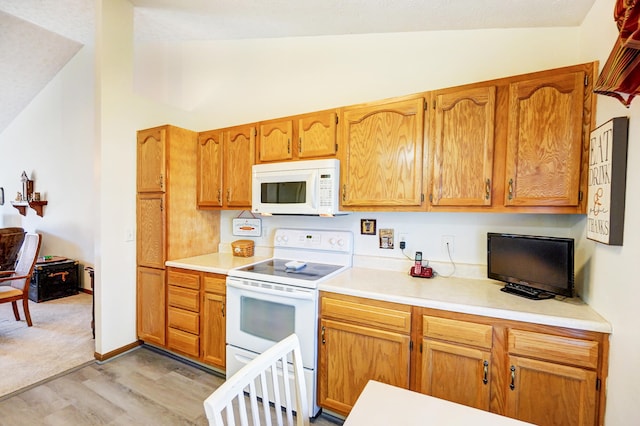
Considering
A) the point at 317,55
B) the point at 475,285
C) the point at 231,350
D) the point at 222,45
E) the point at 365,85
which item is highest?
the point at 222,45

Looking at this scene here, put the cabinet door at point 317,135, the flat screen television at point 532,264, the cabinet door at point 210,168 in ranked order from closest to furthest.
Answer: the flat screen television at point 532,264
the cabinet door at point 317,135
the cabinet door at point 210,168

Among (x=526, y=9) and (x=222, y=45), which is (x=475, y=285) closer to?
(x=526, y=9)

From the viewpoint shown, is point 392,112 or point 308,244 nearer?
point 392,112

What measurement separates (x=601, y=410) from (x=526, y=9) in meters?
2.07

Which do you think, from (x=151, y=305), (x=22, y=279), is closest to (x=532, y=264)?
(x=151, y=305)

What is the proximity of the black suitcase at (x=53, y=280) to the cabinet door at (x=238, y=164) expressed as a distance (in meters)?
3.43

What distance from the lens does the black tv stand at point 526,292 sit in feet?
5.21

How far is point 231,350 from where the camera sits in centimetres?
215

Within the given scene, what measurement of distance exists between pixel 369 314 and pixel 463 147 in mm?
1170

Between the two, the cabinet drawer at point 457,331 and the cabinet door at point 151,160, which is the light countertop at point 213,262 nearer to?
the cabinet door at point 151,160

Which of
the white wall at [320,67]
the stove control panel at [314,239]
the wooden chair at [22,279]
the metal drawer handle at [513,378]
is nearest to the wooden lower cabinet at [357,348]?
the metal drawer handle at [513,378]

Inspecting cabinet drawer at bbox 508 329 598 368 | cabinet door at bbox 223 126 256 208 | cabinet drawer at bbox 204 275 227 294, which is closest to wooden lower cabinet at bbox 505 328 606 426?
cabinet drawer at bbox 508 329 598 368

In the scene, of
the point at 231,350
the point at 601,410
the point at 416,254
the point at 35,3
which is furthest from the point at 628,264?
the point at 35,3

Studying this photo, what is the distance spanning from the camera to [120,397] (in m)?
2.05
